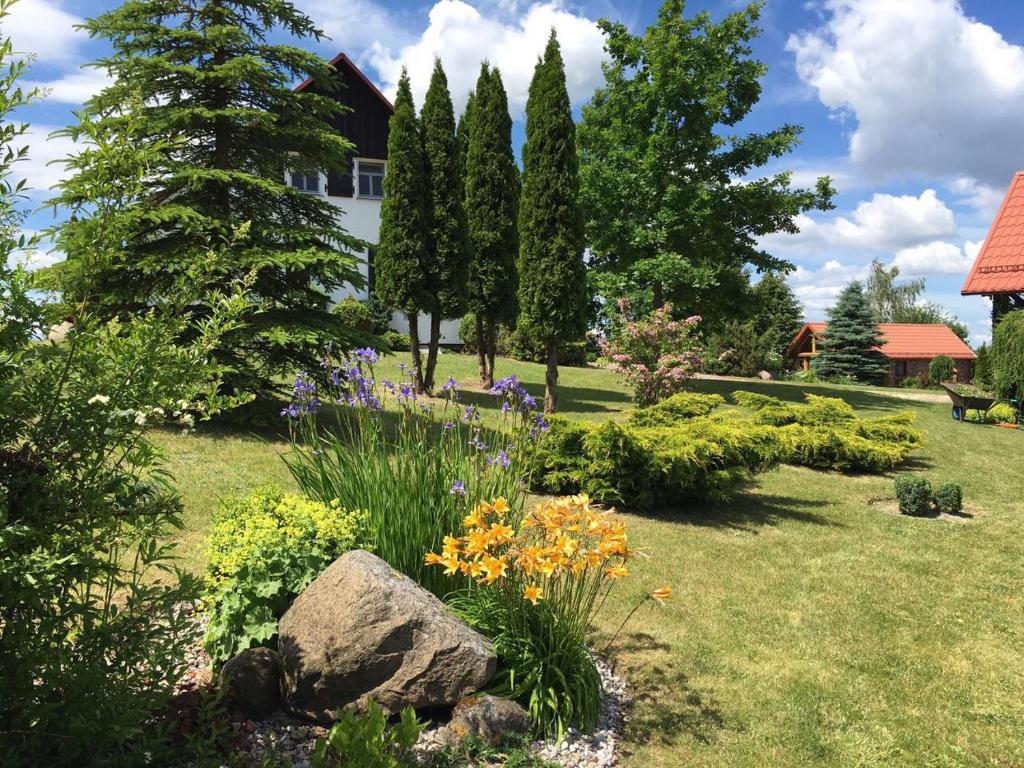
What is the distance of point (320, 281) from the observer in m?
10.6

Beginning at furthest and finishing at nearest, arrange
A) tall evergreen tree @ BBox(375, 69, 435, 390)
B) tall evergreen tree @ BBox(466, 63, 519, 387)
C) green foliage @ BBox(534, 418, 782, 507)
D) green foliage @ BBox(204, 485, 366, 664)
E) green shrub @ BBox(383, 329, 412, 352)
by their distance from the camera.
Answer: green shrub @ BBox(383, 329, 412, 352) < tall evergreen tree @ BBox(466, 63, 519, 387) < tall evergreen tree @ BBox(375, 69, 435, 390) < green foliage @ BBox(534, 418, 782, 507) < green foliage @ BBox(204, 485, 366, 664)

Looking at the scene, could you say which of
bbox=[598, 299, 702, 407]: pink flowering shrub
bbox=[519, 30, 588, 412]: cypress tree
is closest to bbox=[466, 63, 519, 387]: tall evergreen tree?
bbox=[519, 30, 588, 412]: cypress tree

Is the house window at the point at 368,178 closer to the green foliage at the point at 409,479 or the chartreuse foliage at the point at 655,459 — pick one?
the chartreuse foliage at the point at 655,459

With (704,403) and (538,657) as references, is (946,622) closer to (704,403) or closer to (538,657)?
(538,657)

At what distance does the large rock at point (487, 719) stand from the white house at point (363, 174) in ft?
74.4

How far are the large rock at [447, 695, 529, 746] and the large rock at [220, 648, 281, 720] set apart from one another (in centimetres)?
95

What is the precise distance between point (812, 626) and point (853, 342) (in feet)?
112

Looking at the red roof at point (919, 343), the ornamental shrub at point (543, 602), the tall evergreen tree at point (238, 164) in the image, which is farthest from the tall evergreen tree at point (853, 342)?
the ornamental shrub at point (543, 602)

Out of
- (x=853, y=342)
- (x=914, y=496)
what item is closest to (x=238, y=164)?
(x=914, y=496)

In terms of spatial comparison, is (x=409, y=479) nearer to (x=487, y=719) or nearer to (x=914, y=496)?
(x=487, y=719)

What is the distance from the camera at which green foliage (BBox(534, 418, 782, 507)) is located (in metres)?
7.54

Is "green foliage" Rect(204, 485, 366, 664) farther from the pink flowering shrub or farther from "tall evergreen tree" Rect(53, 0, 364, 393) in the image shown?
the pink flowering shrub

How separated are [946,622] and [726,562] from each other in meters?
1.86

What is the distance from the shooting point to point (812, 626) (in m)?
5.26
